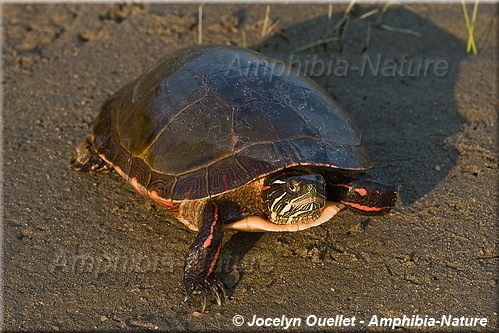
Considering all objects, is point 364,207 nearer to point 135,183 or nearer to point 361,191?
point 361,191

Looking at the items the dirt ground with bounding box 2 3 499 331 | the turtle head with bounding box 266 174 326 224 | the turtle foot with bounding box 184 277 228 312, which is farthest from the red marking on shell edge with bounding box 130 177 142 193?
the turtle head with bounding box 266 174 326 224

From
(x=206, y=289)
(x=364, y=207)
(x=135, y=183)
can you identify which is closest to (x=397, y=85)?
(x=364, y=207)

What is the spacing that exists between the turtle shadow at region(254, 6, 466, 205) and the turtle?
81 centimetres

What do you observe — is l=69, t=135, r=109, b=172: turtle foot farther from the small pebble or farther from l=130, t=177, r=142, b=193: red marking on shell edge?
the small pebble

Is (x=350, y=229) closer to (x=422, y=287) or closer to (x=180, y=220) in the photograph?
(x=422, y=287)

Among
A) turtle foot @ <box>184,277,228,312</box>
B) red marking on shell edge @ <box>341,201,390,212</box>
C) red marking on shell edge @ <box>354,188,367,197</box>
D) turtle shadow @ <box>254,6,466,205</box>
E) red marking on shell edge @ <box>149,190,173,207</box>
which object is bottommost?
turtle foot @ <box>184,277,228,312</box>

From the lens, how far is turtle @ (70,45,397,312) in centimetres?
444

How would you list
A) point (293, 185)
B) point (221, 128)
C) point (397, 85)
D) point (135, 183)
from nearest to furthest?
1. point (293, 185)
2. point (221, 128)
3. point (135, 183)
4. point (397, 85)

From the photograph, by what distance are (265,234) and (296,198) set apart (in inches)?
28.2

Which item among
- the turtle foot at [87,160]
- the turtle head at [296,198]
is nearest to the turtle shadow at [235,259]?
the turtle head at [296,198]

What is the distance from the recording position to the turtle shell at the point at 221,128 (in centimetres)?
452

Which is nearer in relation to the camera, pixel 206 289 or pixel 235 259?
pixel 206 289

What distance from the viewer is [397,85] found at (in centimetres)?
688

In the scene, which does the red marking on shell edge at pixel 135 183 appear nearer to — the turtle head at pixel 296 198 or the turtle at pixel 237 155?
the turtle at pixel 237 155
